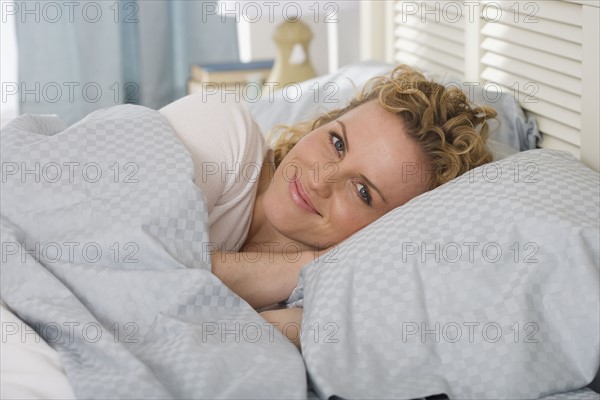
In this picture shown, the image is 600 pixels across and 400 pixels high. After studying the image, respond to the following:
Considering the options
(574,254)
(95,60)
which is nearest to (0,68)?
(95,60)

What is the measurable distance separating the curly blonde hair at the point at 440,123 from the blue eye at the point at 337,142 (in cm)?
9

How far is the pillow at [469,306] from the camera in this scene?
1010 mm

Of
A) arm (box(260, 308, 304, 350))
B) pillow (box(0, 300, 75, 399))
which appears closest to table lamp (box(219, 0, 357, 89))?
arm (box(260, 308, 304, 350))

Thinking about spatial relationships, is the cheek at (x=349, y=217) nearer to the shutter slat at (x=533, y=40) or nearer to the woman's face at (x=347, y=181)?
the woman's face at (x=347, y=181)

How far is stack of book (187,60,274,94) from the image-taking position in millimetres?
2588

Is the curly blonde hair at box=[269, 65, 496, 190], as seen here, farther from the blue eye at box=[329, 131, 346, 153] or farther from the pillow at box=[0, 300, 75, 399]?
the pillow at box=[0, 300, 75, 399]

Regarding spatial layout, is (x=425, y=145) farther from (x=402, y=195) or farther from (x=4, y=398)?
(x=4, y=398)

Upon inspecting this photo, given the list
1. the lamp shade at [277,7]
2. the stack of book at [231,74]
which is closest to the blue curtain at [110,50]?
the stack of book at [231,74]

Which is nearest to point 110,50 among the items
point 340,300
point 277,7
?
point 277,7

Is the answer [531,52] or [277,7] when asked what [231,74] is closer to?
[277,7]

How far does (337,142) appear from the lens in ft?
4.57

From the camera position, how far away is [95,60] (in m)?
2.90

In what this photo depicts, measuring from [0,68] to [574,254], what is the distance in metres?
2.33

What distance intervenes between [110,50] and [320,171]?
176 cm
